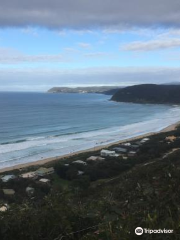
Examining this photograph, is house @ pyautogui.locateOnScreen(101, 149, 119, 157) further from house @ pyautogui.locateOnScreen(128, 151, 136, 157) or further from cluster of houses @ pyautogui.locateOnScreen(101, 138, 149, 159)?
house @ pyautogui.locateOnScreen(128, 151, 136, 157)

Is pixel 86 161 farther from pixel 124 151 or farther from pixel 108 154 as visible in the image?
pixel 124 151

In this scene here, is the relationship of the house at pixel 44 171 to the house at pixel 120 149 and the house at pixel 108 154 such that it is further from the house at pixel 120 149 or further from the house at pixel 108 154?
the house at pixel 120 149

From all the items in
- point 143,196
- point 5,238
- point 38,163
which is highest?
point 143,196

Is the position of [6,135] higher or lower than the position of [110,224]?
lower

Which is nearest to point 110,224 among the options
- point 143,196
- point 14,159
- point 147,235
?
point 147,235

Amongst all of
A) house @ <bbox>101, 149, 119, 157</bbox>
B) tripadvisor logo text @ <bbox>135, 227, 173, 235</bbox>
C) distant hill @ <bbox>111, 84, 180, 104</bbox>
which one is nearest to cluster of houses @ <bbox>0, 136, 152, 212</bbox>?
house @ <bbox>101, 149, 119, 157</bbox>

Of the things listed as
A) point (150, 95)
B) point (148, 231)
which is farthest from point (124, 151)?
point (150, 95)

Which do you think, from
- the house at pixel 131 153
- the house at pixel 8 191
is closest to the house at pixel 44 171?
the house at pixel 8 191

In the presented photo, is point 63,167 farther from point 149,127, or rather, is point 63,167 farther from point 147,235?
point 149,127

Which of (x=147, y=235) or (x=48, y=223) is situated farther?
(x=48, y=223)
